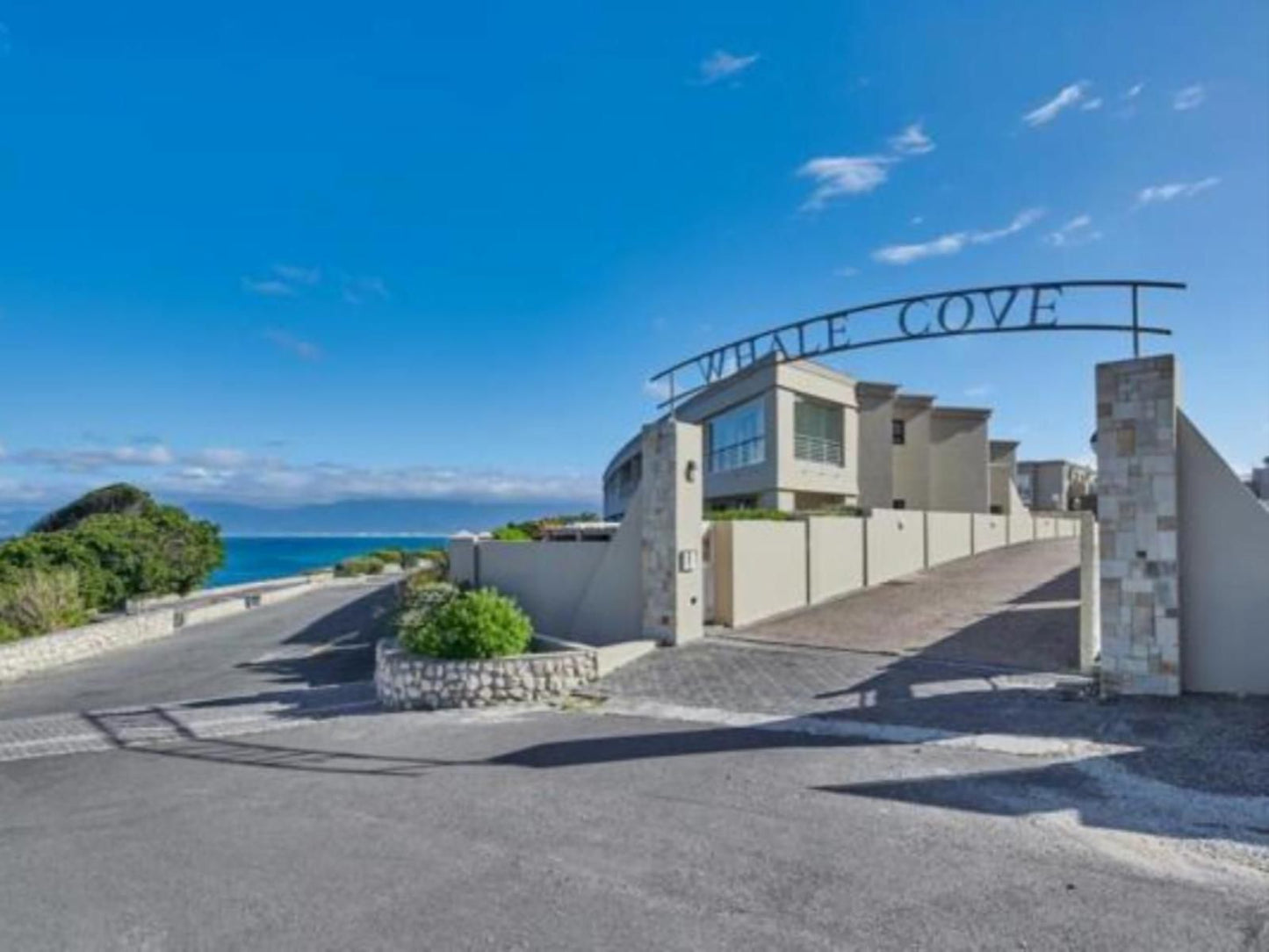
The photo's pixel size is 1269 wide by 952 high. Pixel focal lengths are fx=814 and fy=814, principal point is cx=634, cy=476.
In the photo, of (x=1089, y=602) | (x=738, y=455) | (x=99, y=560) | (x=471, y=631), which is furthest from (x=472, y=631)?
(x=738, y=455)

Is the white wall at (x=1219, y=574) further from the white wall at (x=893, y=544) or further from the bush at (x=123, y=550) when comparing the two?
the bush at (x=123, y=550)

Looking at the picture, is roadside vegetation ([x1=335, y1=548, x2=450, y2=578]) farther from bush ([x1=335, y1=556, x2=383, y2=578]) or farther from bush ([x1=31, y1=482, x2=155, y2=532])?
bush ([x1=31, y1=482, x2=155, y2=532])

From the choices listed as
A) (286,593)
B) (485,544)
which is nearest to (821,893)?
(485,544)

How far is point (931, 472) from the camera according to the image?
37469 millimetres

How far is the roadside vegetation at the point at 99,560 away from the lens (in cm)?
1766

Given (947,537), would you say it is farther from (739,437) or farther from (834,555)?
(834,555)

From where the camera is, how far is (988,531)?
31.8 m

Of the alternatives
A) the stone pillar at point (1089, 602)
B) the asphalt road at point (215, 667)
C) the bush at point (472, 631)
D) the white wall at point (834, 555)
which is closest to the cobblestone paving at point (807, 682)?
the stone pillar at point (1089, 602)

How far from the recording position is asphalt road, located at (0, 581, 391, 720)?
1248cm

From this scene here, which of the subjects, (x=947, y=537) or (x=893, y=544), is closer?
(x=893, y=544)

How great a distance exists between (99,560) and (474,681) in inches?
744

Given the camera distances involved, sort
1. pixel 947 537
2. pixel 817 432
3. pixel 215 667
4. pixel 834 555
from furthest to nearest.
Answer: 1. pixel 817 432
2. pixel 947 537
3. pixel 834 555
4. pixel 215 667

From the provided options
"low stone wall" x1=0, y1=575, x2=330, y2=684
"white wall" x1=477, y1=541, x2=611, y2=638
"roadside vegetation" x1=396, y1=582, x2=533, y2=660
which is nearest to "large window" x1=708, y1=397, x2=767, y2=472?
"white wall" x1=477, y1=541, x2=611, y2=638

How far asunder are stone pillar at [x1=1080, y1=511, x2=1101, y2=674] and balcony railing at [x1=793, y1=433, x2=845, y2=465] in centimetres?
1667
